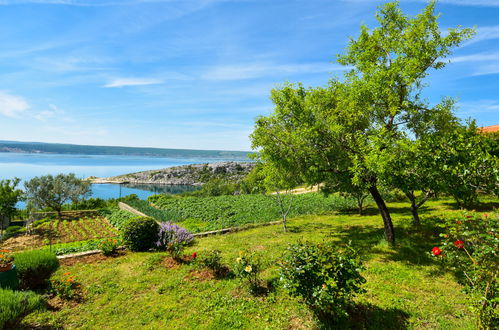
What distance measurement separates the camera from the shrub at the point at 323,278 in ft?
15.6

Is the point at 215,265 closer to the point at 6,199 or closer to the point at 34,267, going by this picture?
the point at 34,267

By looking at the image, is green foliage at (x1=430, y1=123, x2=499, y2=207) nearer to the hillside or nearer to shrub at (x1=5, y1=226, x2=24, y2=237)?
shrub at (x1=5, y1=226, x2=24, y2=237)

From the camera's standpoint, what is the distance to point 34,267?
7.17 m

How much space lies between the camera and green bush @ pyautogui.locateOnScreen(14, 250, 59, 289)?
7062 mm

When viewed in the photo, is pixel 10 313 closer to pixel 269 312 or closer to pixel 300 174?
pixel 269 312

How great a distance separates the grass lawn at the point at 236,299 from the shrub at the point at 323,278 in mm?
871

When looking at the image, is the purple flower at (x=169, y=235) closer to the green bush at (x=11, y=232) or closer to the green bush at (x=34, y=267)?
the green bush at (x=34, y=267)

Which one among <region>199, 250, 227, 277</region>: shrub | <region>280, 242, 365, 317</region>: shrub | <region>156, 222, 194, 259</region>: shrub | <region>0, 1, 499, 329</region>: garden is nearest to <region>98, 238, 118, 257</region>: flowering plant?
<region>0, 1, 499, 329</region>: garden

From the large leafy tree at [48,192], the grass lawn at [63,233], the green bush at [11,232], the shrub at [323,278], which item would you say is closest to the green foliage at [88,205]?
the large leafy tree at [48,192]

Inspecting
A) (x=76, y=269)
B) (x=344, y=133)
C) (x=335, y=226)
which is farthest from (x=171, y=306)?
(x=335, y=226)

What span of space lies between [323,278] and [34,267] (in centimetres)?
842

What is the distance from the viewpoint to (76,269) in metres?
9.52

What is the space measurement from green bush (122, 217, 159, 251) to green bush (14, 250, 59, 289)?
4258 millimetres

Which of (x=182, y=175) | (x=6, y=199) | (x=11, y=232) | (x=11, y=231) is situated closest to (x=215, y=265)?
(x=6, y=199)
